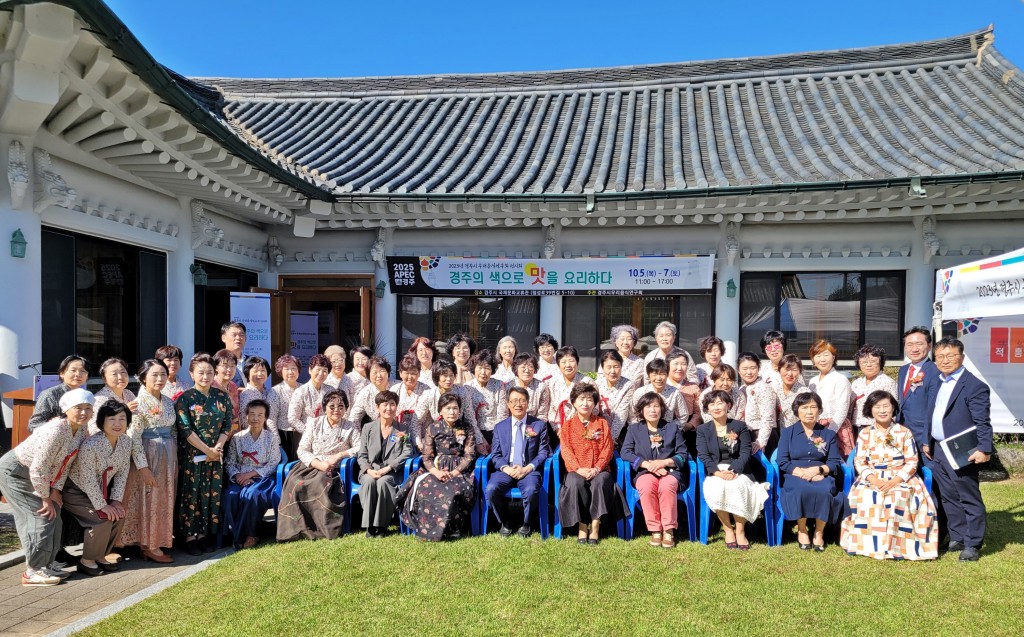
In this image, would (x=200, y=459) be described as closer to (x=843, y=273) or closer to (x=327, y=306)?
(x=327, y=306)

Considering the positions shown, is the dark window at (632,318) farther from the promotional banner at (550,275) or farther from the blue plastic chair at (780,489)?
the blue plastic chair at (780,489)

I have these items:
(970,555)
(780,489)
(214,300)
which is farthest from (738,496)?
(214,300)

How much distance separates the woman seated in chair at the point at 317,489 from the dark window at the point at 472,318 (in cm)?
395

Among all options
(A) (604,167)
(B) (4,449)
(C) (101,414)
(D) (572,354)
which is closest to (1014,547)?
(D) (572,354)

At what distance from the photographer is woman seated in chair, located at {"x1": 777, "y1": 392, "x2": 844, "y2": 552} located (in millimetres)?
4594

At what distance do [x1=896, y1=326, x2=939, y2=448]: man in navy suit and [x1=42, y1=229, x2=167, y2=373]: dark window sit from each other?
7.41 meters

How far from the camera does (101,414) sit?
4.20 m

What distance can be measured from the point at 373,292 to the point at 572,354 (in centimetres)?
439

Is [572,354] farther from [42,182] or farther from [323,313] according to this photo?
[323,313]

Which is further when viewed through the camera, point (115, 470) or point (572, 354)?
point (572, 354)

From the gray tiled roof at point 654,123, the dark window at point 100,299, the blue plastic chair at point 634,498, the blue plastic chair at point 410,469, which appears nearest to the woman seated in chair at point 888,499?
the blue plastic chair at point 634,498

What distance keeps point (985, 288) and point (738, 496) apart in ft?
9.61

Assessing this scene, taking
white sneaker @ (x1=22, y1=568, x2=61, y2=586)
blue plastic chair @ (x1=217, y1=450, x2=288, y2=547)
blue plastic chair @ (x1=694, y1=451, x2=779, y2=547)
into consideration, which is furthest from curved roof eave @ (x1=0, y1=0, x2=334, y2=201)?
blue plastic chair @ (x1=694, y1=451, x2=779, y2=547)

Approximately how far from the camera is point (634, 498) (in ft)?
16.3
